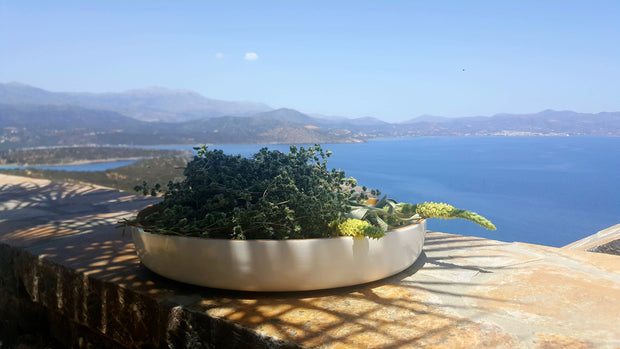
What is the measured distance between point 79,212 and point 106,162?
71.3 feet

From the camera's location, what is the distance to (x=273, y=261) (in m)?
1.22

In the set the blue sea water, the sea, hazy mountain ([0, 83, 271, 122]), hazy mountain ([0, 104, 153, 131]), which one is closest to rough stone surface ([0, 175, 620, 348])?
the sea

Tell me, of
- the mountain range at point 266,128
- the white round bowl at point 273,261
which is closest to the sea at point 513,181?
the mountain range at point 266,128

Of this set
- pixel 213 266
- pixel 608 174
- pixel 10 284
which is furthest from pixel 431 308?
pixel 608 174

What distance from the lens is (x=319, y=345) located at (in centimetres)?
94

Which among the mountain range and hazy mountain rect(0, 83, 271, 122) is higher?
hazy mountain rect(0, 83, 271, 122)

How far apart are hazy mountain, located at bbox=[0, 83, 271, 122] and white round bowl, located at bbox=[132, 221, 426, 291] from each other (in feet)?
285

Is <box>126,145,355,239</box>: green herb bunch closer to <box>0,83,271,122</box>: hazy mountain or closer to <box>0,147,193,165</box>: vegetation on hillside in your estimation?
<box>0,147,193,165</box>: vegetation on hillside

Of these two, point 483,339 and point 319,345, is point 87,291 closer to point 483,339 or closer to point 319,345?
point 319,345

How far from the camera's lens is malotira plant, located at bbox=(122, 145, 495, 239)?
51.8 inches

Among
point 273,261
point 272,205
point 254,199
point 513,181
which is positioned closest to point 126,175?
point 254,199

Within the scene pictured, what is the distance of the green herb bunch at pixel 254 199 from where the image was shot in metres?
1.32

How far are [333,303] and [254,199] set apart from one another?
1.73ft

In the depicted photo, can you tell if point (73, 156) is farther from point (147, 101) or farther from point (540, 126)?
point (147, 101)
